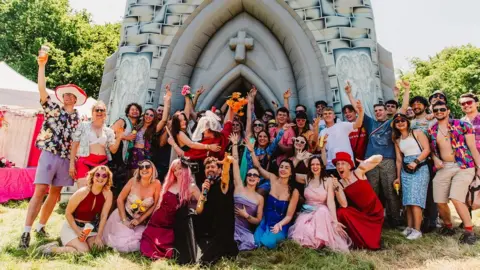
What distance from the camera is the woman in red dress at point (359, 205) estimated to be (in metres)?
3.79

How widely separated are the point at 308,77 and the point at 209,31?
79.9 inches

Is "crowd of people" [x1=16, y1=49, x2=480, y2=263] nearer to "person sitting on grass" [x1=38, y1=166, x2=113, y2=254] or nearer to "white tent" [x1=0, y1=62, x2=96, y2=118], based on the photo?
→ "person sitting on grass" [x1=38, y1=166, x2=113, y2=254]

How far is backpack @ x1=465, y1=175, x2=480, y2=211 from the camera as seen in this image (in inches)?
153

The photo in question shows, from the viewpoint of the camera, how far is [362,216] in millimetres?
3881

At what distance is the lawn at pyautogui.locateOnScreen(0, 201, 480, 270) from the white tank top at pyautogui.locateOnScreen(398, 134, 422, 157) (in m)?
1.04

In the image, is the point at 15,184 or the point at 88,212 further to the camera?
the point at 15,184

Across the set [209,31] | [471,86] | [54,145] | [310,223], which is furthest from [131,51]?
[471,86]

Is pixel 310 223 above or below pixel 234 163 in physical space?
below

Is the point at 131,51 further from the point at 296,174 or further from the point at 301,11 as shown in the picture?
the point at 296,174

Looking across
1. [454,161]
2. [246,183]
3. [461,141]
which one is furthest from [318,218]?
[461,141]

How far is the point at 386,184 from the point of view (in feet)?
14.8

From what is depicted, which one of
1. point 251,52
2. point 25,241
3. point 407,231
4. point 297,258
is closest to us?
point 297,258

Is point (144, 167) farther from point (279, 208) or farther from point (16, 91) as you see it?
Result: point (16, 91)

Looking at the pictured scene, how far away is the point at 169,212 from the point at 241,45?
360 centimetres
